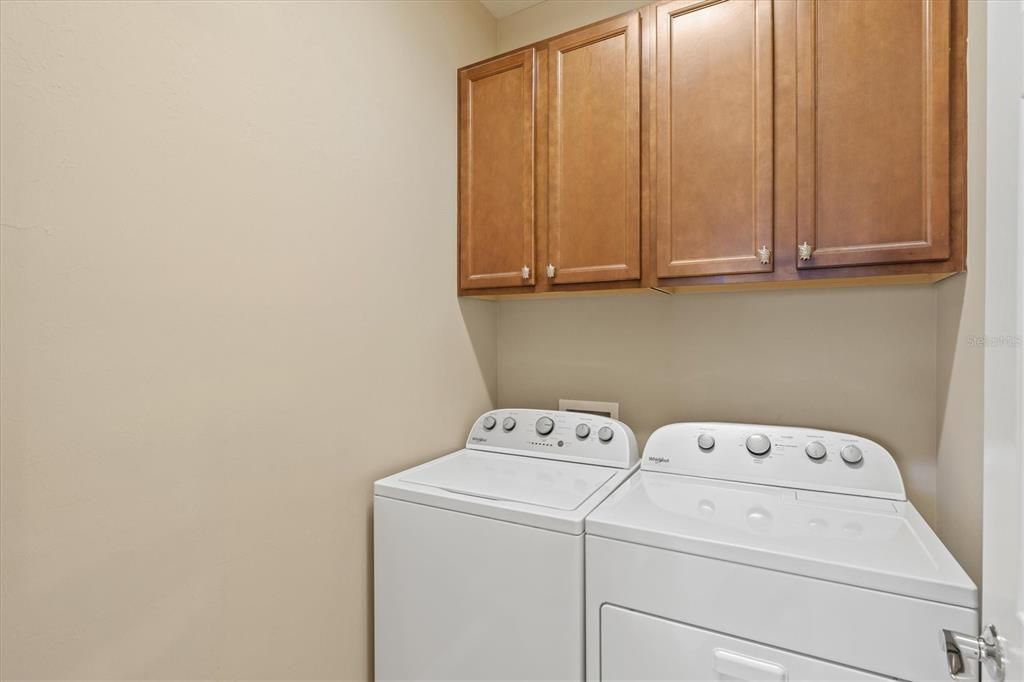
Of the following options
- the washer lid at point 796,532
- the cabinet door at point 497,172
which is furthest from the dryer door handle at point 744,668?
the cabinet door at point 497,172

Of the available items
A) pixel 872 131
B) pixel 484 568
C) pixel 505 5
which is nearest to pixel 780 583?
pixel 484 568

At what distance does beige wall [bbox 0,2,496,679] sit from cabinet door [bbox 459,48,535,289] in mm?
211

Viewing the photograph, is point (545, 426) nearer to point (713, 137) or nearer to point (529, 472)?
point (529, 472)

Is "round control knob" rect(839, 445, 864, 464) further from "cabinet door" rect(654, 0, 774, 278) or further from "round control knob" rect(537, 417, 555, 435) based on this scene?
"round control knob" rect(537, 417, 555, 435)

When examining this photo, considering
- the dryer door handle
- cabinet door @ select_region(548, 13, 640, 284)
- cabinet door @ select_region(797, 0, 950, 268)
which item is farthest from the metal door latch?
cabinet door @ select_region(548, 13, 640, 284)

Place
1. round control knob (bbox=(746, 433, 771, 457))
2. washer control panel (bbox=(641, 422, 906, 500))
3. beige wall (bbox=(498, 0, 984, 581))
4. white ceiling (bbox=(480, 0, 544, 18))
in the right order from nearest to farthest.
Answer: beige wall (bbox=(498, 0, 984, 581)), washer control panel (bbox=(641, 422, 906, 500)), round control knob (bbox=(746, 433, 771, 457)), white ceiling (bbox=(480, 0, 544, 18))

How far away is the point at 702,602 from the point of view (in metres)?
1.00

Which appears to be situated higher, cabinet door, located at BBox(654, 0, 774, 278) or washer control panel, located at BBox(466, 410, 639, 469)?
cabinet door, located at BBox(654, 0, 774, 278)

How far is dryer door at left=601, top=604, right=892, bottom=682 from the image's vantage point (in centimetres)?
91

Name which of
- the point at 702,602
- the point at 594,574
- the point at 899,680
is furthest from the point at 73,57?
the point at 899,680

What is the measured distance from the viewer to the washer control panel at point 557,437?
63.4 inches

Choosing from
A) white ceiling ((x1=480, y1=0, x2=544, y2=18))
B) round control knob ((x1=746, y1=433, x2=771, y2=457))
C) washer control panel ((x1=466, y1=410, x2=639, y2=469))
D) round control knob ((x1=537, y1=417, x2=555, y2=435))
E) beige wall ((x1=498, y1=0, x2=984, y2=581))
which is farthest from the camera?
white ceiling ((x1=480, y1=0, x2=544, y2=18))

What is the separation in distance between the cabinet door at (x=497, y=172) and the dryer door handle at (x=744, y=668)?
113 cm

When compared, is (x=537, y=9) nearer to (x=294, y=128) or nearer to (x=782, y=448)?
(x=294, y=128)
